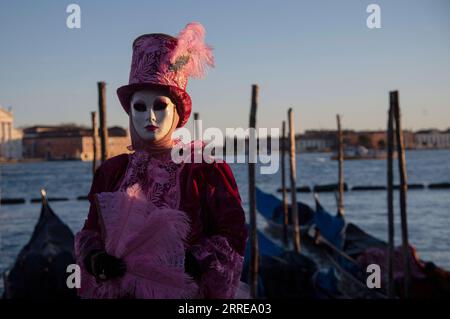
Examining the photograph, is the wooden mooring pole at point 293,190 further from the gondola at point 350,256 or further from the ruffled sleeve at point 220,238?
the ruffled sleeve at point 220,238

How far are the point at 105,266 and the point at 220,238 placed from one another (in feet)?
1.05

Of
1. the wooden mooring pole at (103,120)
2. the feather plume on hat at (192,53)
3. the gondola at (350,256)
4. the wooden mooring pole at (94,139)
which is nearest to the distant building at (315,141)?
the gondola at (350,256)

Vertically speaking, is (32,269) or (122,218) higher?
(122,218)

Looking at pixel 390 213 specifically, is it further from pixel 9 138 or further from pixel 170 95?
pixel 9 138

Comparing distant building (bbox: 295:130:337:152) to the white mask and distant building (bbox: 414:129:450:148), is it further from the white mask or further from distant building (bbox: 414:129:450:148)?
the white mask

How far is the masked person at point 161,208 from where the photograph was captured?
2.01m

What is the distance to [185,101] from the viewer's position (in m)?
2.16

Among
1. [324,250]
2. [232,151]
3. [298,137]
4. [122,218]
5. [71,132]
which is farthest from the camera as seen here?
[298,137]

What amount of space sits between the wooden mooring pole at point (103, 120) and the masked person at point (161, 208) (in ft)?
18.5

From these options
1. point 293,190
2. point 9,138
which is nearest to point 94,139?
point 293,190

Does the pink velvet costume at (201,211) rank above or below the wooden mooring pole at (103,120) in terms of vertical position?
below

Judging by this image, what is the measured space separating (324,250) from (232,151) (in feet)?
21.5

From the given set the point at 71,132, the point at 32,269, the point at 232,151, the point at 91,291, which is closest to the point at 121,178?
the point at 91,291
